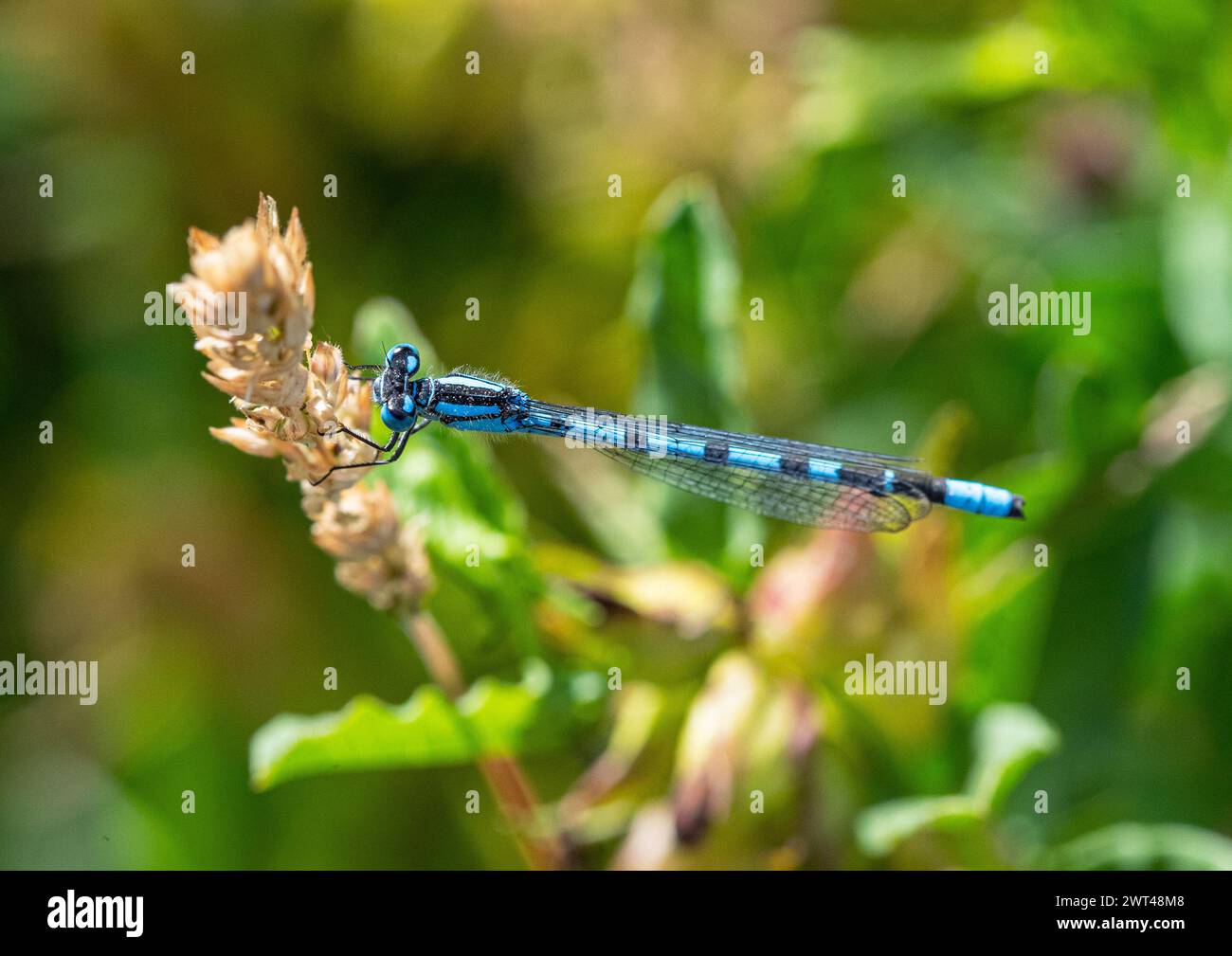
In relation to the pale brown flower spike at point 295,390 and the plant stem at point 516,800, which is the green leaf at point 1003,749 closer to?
the plant stem at point 516,800

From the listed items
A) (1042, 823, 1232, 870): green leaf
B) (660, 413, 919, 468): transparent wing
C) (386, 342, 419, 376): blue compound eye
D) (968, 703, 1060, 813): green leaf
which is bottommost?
(1042, 823, 1232, 870): green leaf

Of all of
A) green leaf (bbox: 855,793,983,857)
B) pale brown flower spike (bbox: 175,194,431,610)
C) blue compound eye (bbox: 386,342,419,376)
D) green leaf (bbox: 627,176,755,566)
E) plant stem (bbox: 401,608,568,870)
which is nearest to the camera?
pale brown flower spike (bbox: 175,194,431,610)

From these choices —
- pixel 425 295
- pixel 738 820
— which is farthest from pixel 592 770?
pixel 425 295

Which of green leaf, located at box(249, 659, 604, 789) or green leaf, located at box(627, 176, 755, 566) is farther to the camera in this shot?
green leaf, located at box(627, 176, 755, 566)

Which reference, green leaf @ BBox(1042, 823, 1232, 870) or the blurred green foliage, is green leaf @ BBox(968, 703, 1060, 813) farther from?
green leaf @ BBox(1042, 823, 1232, 870)

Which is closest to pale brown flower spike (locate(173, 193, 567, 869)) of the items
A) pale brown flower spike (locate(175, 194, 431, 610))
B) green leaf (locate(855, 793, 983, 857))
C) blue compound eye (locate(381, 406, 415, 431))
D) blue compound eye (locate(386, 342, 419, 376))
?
pale brown flower spike (locate(175, 194, 431, 610))

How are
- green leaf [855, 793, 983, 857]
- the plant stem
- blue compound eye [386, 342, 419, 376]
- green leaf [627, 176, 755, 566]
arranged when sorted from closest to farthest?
green leaf [855, 793, 983, 857], the plant stem, blue compound eye [386, 342, 419, 376], green leaf [627, 176, 755, 566]

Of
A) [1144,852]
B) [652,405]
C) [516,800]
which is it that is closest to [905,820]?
[1144,852]
